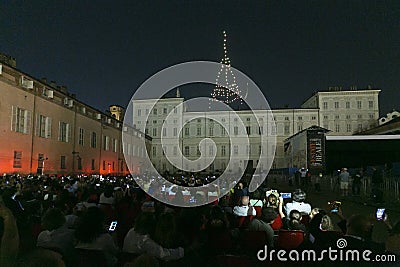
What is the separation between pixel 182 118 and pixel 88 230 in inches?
2953

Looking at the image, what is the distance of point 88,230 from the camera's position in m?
4.57

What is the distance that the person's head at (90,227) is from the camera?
4.55 metres

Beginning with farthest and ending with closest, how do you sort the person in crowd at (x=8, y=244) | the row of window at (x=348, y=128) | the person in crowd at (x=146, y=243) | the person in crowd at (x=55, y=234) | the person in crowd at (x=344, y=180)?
the row of window at (x=348, y=128), the person in crowd at (x=344, y=180), the person in crowd at (x=55, y=234), the person in crowd at (x=146, y=243), the person in crowd at (x=8, y=244)

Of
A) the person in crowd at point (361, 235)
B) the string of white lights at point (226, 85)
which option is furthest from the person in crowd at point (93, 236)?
the string of white lights at point (226, 85)

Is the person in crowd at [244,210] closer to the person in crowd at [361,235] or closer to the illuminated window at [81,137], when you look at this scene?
the person in crowd at [361,235]

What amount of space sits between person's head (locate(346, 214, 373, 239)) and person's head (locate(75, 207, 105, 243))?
9.40 feet

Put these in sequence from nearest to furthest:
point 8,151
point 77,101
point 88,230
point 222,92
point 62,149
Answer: point 88,230 → point 8,151 → point 222,92 → point 62,149 → point 77,101

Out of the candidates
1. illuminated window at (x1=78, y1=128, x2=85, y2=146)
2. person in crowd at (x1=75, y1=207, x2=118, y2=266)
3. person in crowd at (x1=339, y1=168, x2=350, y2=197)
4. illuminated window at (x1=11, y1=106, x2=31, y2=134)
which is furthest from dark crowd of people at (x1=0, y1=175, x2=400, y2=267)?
illuminated window at (x1=78, y1=128, x2=85, y2=146)

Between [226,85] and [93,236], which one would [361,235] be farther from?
[226,85]

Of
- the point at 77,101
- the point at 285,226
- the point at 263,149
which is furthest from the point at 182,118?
the point at 285,226

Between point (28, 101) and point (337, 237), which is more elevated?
point (28, 101)

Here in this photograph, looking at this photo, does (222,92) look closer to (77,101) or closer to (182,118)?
(77,101)

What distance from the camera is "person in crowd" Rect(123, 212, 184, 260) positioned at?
438cm

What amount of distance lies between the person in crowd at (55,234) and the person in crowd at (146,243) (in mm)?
694
